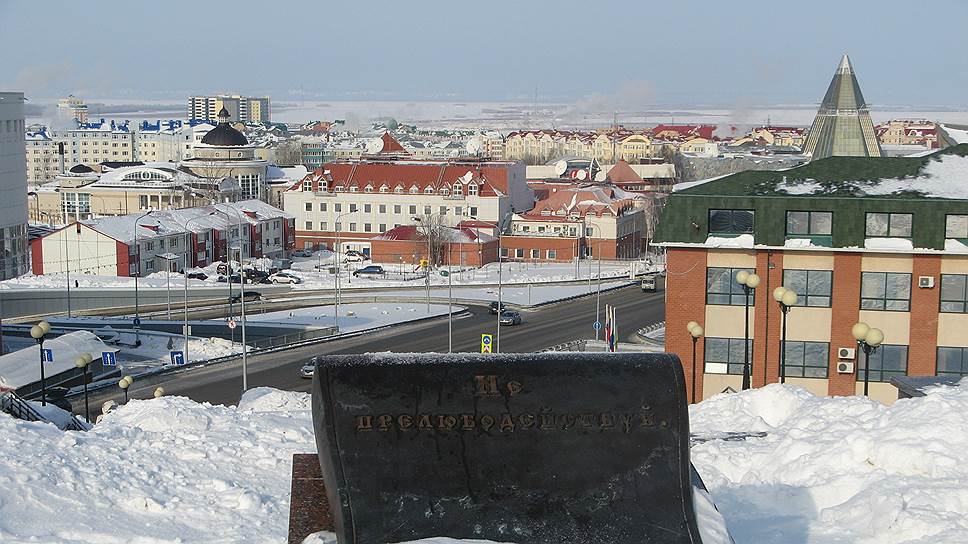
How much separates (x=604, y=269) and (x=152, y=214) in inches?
1143

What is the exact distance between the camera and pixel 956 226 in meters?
24.5

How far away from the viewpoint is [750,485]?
12609 mm

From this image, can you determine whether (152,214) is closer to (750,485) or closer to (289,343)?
(289,343)

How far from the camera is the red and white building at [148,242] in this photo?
69.7 m

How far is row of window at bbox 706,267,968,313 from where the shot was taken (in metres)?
24.5

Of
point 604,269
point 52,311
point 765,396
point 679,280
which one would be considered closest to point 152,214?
point 52,311

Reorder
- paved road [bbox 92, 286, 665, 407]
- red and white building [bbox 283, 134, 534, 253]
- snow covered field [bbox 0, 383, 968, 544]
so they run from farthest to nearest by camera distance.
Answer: red and white building [bbox 283, 134, 534, 253] < paved road [bbox 92, 286, 665, 407] < snow covered field [bbox 0, 383, 968, 544]

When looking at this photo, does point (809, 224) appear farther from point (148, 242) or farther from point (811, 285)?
point (148, 242)

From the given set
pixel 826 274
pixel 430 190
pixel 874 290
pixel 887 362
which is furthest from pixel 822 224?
pixel 430 190

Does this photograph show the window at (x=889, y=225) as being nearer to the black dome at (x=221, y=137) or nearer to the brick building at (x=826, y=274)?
the brick building at (x=826, y=274)

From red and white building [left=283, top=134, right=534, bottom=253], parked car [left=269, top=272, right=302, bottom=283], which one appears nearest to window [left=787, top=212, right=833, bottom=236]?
parked car [left=269, top=272, right=302, bottom=283]

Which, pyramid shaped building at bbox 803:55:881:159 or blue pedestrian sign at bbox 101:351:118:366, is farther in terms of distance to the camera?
pyramid shaped building at bbox 803:55:881:159

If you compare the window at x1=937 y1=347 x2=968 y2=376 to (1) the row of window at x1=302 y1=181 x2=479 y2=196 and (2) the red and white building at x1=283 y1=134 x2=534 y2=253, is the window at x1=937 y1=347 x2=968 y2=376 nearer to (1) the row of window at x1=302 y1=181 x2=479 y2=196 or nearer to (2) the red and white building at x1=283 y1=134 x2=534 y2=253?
(2) the red and white building at x1=283 y1=134 x2=534 y2=253

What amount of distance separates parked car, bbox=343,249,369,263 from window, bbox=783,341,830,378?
58.5m
